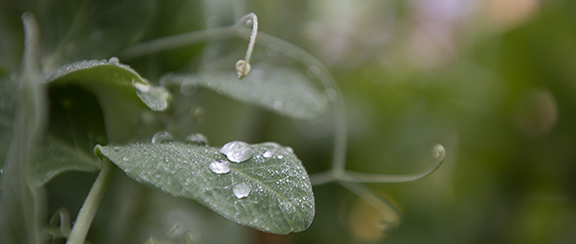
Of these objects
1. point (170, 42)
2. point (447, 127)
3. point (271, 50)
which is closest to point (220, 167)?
point (170, 42)

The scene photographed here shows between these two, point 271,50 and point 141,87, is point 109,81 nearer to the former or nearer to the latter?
point 141,87

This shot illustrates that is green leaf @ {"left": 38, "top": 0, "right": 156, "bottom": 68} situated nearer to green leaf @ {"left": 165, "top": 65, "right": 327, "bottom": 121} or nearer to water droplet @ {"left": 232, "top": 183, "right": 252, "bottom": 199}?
green leaf @ {"left": 165, "top": 65, "right": 327, "bottom": 121}

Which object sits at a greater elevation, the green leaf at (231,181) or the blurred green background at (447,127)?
the green leaf at (231,181)

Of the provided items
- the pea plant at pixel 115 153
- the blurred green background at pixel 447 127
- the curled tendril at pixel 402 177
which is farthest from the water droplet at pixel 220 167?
the blurred green background at pixel 447 127

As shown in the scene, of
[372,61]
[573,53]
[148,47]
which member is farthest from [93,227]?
[573,53]

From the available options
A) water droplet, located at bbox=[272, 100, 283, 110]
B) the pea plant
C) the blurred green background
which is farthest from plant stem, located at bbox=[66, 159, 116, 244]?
the blurred green background

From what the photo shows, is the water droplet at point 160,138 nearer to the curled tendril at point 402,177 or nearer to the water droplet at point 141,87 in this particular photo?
the water droplet at point 141,87
